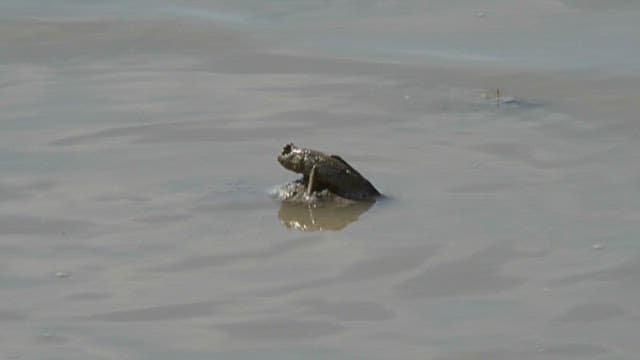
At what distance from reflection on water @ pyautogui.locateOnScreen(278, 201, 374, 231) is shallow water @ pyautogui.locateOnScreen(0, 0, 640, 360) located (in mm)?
14

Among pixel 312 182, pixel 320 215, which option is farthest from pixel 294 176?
pixel 320 215

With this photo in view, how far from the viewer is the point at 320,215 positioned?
6.25 metres

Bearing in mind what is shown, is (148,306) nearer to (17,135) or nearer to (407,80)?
(17,135)

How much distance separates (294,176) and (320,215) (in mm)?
385

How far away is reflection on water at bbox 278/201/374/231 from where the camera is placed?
6.11m

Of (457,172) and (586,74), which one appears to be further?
(586,74)

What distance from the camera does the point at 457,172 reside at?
6.52m

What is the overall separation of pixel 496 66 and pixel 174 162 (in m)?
1.87

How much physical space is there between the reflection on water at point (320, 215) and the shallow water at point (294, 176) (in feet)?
0.05

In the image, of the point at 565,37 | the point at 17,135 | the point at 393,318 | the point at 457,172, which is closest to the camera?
the point at 393,318

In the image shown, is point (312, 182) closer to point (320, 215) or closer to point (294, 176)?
point (320, 215)

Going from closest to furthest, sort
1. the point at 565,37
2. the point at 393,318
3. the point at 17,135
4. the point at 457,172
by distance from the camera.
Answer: the point at 393,318, the point at 457,172, the point at 17,135, the point at 565,37

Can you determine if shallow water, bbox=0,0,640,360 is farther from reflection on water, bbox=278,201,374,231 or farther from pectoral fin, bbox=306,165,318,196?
pectoral fin, bbox=306,165,318,196

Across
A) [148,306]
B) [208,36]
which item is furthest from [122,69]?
[148,306]
